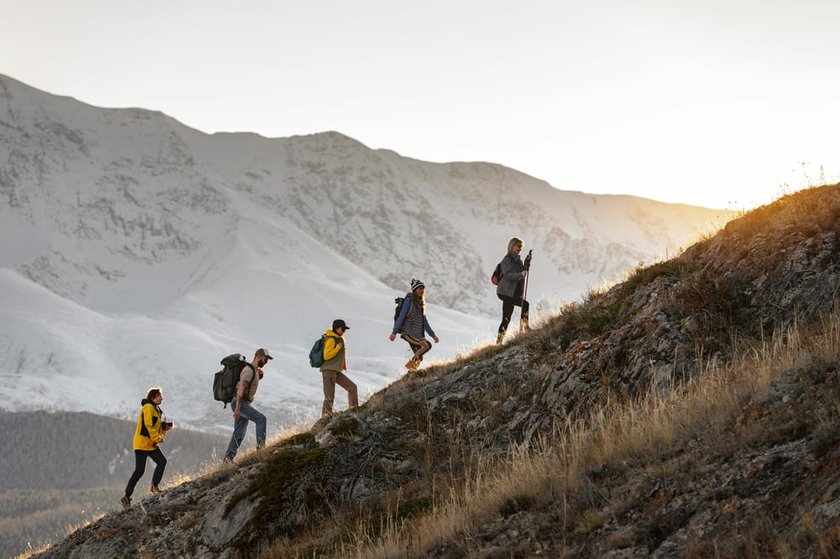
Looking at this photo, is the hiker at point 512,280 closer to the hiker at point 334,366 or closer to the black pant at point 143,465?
the hiker at point 334,366

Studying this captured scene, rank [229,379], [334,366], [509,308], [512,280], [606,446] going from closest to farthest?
[606,446]
[334,366]
[229,379]
[509,308]
[512,280]

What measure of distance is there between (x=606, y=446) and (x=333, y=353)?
8769mm

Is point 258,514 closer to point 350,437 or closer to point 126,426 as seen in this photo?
point 350,437

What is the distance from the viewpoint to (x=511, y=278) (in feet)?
49.9

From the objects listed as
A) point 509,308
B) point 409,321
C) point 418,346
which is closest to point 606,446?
point 418,346

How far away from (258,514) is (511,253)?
26.4 feet

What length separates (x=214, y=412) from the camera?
620 feet

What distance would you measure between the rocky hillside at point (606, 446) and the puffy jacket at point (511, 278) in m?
2.44

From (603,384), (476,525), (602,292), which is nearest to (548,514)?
(476,525)

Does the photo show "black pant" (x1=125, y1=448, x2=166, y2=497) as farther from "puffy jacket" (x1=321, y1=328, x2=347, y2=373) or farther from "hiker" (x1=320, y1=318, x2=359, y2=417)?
"puffy jacket" (x1=321, y1=328, x2=347, y2=373)

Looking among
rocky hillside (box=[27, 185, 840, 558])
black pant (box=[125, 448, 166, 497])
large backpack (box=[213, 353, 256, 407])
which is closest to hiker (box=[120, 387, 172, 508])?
black pant (box=[125, 448, 166, 497])

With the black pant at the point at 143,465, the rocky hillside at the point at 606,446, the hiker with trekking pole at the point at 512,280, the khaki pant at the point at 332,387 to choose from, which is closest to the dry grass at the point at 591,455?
the rocky hillside at the point at 606,446

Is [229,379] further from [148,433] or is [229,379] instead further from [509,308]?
[509,308]

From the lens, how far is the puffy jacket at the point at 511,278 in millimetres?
15203
